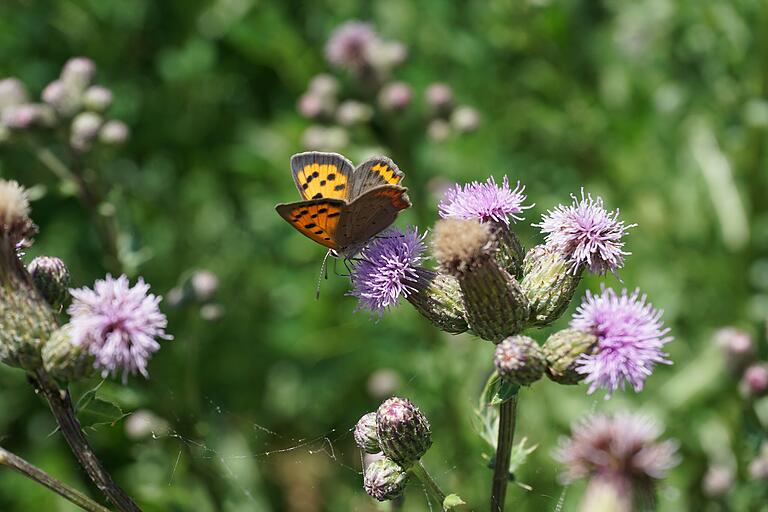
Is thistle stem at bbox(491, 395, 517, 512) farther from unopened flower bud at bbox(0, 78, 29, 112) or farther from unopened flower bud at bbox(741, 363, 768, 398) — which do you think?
unopened flower bud at bbox(0, 78, 29, 112)

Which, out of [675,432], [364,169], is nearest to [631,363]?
[364,169]

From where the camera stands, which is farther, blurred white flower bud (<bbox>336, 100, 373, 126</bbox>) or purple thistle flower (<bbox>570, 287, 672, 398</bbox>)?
blurred white flower bud (<bbox>336, 100, 373, 126</bbox>)

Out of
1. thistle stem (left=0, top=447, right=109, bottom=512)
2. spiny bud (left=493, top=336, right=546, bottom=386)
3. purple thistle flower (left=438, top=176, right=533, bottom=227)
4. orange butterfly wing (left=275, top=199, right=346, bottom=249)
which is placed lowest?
thistle stem (left=0, top=447, right=109, bottom=512)

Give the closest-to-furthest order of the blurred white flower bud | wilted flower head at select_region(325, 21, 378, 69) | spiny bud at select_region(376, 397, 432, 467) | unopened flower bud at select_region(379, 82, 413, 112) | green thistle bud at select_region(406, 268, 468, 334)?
1. spiny bud at select_region(376, 397, 432, 467)
2. green thistle bud at select_region(406, 268, 468, 334)
3. unopened flower bud at select_region(379, 82, 413, 112)
4. the blurred white flower bud
5. wilted flower head at select_region(325, 21, 378, 69)

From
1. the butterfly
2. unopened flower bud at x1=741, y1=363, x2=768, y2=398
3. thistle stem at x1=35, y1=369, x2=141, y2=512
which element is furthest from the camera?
unopened flower bud at x1=741, y1=363, x2=768, y2=398

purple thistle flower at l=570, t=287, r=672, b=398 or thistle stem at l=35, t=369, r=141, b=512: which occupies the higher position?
purple thistle flower at l=570, t=287, r=672, b=398

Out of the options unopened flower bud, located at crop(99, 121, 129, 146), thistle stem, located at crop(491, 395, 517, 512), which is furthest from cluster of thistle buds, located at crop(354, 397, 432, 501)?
unopened flower bud, located at crop(99, 121, 129, 146)
